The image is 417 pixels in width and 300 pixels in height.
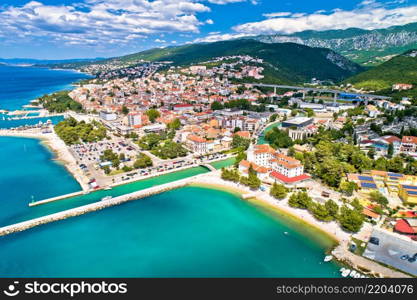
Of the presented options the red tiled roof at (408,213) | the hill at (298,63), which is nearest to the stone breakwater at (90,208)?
Answer: the red tiled roof at (408,213)

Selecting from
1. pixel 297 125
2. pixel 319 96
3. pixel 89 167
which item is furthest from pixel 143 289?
pixel 319 96

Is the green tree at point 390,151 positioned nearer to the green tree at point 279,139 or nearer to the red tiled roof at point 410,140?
the red tiled roof at point 410,140

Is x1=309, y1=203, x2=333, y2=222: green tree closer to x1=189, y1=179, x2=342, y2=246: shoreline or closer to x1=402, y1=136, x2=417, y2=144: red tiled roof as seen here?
x1=189, y1=179, x2=342, y2=246: shoreline

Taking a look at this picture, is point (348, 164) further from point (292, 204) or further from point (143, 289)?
point (143, 289)

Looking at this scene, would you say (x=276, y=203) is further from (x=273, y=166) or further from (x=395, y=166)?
(x=395, y=166)

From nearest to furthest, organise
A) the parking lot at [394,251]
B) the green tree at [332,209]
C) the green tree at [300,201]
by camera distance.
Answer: the parking lot at [394,251] → the green tree at [332,209] → the green tree at [300,201]

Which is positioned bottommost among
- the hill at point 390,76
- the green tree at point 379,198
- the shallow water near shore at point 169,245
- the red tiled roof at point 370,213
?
the shallow water near shore at point 169,245

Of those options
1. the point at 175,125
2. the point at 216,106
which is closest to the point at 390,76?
the point at 216,106
